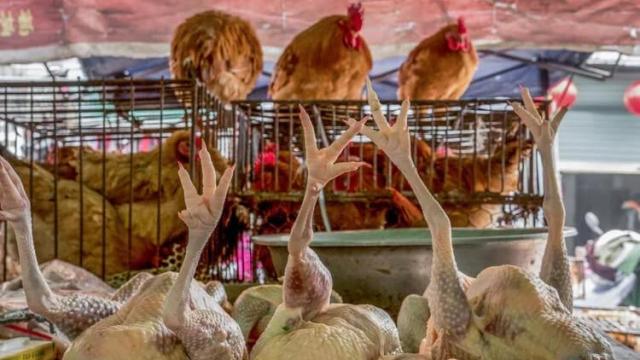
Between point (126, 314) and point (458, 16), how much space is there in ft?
10.3

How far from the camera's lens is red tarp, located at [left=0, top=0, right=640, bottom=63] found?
3568 mm

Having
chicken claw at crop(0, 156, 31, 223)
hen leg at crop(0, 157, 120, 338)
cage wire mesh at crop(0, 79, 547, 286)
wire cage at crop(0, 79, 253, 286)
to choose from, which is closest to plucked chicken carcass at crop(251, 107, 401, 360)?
hen leg at crop(0, 157, 120, 338)

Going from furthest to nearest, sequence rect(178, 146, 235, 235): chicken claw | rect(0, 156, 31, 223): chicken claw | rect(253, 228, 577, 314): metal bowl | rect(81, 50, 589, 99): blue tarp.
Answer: rect(81, 50, 589, 99): blue tarp
rect(253, 228, 577, 314): metal bowl
rect(0, 156, 31, 223): chicken claw
rect(178, 146, 235, 235): chicken claw

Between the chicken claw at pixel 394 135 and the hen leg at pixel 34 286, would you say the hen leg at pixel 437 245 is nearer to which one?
the chicken claw at pixel 394 135

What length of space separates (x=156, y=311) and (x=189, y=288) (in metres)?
0.10

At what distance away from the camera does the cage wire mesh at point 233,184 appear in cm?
253

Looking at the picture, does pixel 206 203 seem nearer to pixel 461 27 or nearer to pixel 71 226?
pixel 71 226

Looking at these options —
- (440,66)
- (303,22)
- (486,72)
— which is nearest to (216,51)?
(303,22)

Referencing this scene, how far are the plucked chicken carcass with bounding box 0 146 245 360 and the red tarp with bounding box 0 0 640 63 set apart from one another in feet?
9.32

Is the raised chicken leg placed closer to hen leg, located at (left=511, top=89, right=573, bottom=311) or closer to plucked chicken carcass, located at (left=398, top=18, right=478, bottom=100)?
hen leg, located at (left=511, top=89, right=573, bottom=311)

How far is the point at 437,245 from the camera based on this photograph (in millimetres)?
1090

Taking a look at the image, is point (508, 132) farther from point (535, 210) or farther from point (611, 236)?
point (611, 236)

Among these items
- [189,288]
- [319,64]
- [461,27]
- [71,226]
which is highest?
[461,27]

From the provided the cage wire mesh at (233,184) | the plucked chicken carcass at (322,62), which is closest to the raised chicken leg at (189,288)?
the cage wire mesh at (233,184)
